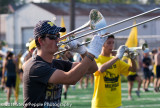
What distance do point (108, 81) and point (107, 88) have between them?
0.11 metres

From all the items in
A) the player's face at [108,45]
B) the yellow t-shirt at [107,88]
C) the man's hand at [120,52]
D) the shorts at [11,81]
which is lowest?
the yellow t-shirt at [107,88]

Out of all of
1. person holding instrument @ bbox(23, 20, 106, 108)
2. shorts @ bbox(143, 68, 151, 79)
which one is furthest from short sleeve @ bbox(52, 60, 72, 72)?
shorts @ bbox(143, 68, 151, 79)

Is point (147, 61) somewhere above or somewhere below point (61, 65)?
above

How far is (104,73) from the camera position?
623 centimetres

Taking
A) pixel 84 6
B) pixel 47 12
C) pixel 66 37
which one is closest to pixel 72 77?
pixel 66 37

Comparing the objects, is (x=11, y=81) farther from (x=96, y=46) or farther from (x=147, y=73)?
(x=96, y=46)

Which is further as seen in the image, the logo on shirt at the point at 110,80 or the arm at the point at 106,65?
the logo on shirt at the point at 110,80

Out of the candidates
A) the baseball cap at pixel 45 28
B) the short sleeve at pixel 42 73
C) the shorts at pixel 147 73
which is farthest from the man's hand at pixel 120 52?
the shorts at pixel 147 73

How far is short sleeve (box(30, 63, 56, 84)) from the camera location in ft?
11.9

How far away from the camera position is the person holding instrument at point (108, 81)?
19.9ft

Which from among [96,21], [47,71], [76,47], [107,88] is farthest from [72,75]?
[107,88]

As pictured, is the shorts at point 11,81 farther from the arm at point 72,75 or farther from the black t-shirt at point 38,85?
the arm at point 72,75

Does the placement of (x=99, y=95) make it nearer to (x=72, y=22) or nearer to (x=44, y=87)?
(x=44, y=87)

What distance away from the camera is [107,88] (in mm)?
6164
